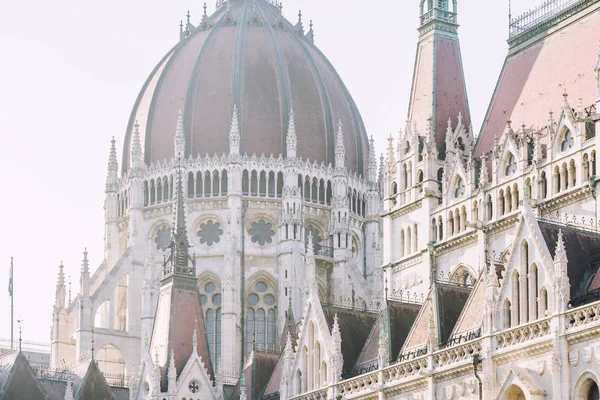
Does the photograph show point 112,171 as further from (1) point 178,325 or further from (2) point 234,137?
(1) point 178,325

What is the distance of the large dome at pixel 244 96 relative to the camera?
10062cm

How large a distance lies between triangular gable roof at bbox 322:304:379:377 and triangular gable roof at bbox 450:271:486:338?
777 centimetres

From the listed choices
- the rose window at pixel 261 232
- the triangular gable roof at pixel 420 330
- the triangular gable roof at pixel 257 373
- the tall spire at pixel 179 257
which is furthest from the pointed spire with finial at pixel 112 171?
the triangular gable roof at pixel 420 330

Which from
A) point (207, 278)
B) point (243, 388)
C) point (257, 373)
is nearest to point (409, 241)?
point (257, 373)

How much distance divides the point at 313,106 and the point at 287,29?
661 cm

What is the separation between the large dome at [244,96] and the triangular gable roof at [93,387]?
87.7 feet

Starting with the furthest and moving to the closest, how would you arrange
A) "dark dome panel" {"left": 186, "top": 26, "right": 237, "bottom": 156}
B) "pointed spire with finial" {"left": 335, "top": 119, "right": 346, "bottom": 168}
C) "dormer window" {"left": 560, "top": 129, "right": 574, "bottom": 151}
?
"pointed spire with finial" {"left": 335, "top": 119, "right": 346, "bottom": 168} < "dark dome panel" {"left": 186, "top": 26, "right": 237, "bottom": 156} < "dormer window" {"left": 560, "top": 129, "right": 574, "bottom": 151}

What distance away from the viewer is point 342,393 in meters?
Answer: 58.4

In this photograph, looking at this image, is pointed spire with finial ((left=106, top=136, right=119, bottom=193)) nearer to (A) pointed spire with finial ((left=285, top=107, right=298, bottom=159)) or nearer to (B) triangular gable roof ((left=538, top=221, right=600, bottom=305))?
(A) pointed spire with finial ((left=285, top=107, right=298, bottom=159))

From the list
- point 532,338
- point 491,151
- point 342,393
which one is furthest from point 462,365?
point 491,151

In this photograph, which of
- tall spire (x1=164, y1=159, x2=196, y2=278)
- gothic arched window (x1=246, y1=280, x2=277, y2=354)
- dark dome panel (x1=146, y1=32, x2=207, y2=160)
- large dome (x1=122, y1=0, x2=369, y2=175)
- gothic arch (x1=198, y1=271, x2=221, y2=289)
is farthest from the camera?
dark dome panel (x1=146, y1=32, x2=207, y2=160)

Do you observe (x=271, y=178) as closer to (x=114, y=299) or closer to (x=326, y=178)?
(x=326, y=178)

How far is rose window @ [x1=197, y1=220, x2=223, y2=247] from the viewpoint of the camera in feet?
326

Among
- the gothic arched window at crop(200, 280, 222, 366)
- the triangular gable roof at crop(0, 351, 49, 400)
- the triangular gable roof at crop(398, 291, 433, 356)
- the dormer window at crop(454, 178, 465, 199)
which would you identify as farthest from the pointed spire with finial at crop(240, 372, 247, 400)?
the gothic arched window at crop(200, 280, 222, 366)
